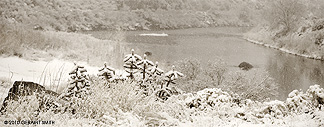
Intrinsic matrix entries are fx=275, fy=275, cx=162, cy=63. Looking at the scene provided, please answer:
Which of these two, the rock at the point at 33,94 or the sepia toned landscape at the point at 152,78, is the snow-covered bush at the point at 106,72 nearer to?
the sepia toned landscape at the point at 152,78

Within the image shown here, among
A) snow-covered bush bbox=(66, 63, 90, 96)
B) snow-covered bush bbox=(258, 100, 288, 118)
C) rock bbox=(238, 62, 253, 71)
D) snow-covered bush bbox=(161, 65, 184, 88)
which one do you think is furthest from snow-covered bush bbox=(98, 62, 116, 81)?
rock bbox=(238, 62, 253, 71)

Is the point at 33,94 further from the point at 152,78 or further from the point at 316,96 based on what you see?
the point at 316,96

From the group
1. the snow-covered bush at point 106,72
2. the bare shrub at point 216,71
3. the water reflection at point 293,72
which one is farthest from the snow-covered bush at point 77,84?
the water reflection at point 293,72

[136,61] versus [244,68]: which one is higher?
[136,61]

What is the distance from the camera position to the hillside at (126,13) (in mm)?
28869

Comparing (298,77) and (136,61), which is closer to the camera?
(136,61)

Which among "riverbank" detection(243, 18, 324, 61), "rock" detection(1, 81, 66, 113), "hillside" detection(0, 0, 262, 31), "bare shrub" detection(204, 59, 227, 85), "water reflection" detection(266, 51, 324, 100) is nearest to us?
"rock" detection(1, 81, 66, 113)

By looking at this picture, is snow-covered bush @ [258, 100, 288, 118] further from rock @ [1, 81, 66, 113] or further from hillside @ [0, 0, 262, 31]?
hillside @ [0, 0, 262, 31]

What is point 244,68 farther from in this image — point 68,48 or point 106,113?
point 106,113

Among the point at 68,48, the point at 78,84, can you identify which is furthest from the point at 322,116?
the point at 68,48

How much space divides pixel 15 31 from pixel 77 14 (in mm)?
28147

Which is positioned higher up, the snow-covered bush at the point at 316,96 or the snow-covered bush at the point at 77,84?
the snow-covered bush at the point at 77,84

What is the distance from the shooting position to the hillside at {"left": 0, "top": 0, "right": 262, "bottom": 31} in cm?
2887

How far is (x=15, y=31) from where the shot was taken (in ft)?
41.5
